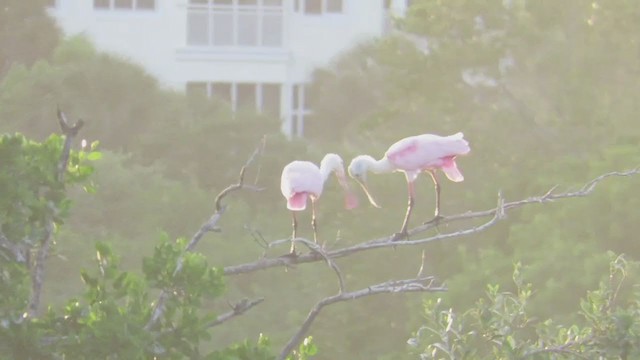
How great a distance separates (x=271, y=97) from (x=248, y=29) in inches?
81.8

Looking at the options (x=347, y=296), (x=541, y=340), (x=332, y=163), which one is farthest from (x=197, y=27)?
(x=347, y=296)

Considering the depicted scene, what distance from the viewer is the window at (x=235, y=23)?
42.6 m

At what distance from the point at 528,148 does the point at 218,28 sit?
15490 millimetres

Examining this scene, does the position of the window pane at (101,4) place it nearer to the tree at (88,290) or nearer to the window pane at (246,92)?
the window pane at (246,92)

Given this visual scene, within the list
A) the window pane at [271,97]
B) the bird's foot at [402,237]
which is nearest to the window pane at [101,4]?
the window pane at [271,97]

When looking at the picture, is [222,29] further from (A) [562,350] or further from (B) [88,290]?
(B) [88,290]

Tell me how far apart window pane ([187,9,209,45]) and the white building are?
0.08 feet

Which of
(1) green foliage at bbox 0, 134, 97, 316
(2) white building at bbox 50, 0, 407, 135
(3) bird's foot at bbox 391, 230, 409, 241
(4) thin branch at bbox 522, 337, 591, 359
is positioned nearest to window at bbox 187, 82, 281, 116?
(2) white building at bbox 50, 0, 407, 135

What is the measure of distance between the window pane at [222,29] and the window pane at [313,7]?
3616 mm

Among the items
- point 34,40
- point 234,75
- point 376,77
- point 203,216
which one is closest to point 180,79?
point 234,75

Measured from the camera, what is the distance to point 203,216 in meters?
30.0

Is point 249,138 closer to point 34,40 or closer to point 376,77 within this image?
point 34,40

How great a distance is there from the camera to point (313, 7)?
46281 mm

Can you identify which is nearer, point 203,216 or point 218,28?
point 203,216
